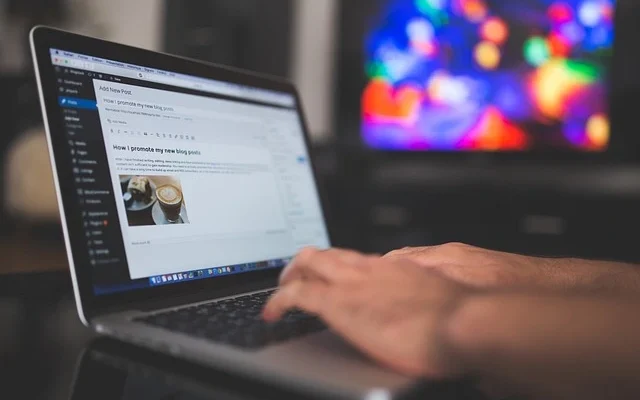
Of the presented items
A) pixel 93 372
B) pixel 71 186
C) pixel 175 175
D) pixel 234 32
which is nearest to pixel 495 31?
pixel 234 32

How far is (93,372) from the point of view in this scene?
1.59ft

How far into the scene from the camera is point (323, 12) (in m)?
2.64

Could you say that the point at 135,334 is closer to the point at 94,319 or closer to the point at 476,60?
the point at 94,319

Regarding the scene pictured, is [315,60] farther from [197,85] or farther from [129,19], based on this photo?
[197,85]

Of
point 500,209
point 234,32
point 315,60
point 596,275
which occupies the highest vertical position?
point 234,32

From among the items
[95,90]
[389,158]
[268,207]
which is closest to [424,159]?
[389,158]

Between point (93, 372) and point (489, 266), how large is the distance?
1.26ft

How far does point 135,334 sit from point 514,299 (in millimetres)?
297

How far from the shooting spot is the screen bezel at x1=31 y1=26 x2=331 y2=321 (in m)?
0.57

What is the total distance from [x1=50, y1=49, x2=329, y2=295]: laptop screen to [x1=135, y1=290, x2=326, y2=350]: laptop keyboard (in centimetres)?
8

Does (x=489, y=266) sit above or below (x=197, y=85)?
below

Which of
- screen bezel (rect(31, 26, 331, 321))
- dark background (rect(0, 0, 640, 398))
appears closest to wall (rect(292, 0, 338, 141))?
dark background (rect(0, 0, 640, 398))

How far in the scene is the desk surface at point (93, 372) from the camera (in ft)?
1.39

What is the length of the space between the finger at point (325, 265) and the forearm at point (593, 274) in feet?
0.88
